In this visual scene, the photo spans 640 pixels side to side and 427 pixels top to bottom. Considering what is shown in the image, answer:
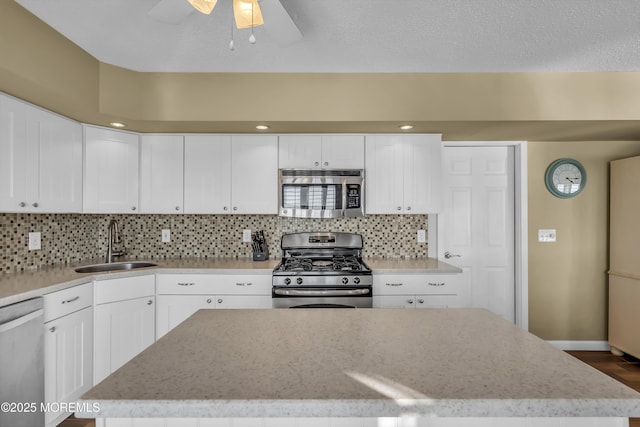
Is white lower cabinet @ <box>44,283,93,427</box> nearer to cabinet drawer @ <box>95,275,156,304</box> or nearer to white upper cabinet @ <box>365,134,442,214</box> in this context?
cabinet drawer @ <box>95,275,156,304</box>

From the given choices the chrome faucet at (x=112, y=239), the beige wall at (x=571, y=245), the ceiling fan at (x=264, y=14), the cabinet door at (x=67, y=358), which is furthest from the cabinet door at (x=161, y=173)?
the beige wall at (x=571, y=245)

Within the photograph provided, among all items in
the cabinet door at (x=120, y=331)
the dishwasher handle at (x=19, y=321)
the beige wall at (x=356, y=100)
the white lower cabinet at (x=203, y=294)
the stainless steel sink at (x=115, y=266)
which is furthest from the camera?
the stainless steel sink at (x=115, y=266)

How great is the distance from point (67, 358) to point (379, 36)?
2.90 meters

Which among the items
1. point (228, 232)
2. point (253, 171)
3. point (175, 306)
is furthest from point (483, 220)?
point (175, 306)

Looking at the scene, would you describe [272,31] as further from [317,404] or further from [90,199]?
[90,199]

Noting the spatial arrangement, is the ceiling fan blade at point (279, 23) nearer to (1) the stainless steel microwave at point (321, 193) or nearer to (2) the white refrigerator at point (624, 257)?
(1) the stainless steel microwave at point (321, 193)

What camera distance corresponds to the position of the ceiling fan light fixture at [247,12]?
157cm

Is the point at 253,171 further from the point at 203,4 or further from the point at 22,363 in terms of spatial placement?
the point at 22,363

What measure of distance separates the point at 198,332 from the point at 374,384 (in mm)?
691

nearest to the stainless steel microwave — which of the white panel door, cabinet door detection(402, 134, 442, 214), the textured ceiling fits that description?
cabinet door detection(402, 134, 442, 214)

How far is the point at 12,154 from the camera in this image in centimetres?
221

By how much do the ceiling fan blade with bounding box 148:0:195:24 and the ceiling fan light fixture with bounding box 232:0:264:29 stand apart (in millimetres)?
239

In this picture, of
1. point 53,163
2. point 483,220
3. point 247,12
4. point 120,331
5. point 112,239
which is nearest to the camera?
point 247,12

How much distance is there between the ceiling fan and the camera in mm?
1599
